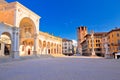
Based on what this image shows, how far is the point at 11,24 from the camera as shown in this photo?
28109 mm

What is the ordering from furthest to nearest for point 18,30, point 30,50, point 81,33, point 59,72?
1. point 81,33
2. point 30,50
3. point 18,30
4. point 59,72

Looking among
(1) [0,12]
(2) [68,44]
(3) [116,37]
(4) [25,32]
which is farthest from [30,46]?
(2) [68,44]

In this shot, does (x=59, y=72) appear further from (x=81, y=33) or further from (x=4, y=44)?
(x=81, y=33)

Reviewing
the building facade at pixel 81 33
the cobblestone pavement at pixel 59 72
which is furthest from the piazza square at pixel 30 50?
the building facade at pixel 81 33

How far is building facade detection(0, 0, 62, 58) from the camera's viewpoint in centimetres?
2695

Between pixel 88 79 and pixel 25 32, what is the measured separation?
32.9 metres

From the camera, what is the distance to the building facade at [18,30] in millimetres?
26953

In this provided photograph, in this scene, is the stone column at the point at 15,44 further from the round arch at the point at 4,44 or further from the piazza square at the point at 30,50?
the round arch at the point at 4,44

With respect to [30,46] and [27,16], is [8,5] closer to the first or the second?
[27,16]

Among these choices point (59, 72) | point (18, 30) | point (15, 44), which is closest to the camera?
point (59, 72)

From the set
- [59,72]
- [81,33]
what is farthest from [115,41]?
[81,33]

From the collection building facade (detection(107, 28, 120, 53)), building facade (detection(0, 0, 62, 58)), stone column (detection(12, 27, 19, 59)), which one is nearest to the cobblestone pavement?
stone column (detection(12, 27, 19, 59))

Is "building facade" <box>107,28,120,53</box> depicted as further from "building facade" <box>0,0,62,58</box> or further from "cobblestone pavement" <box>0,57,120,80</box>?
"cobblestone pavement" <box>0,57,120,80</box>

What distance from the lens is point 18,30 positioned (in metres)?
28.2
